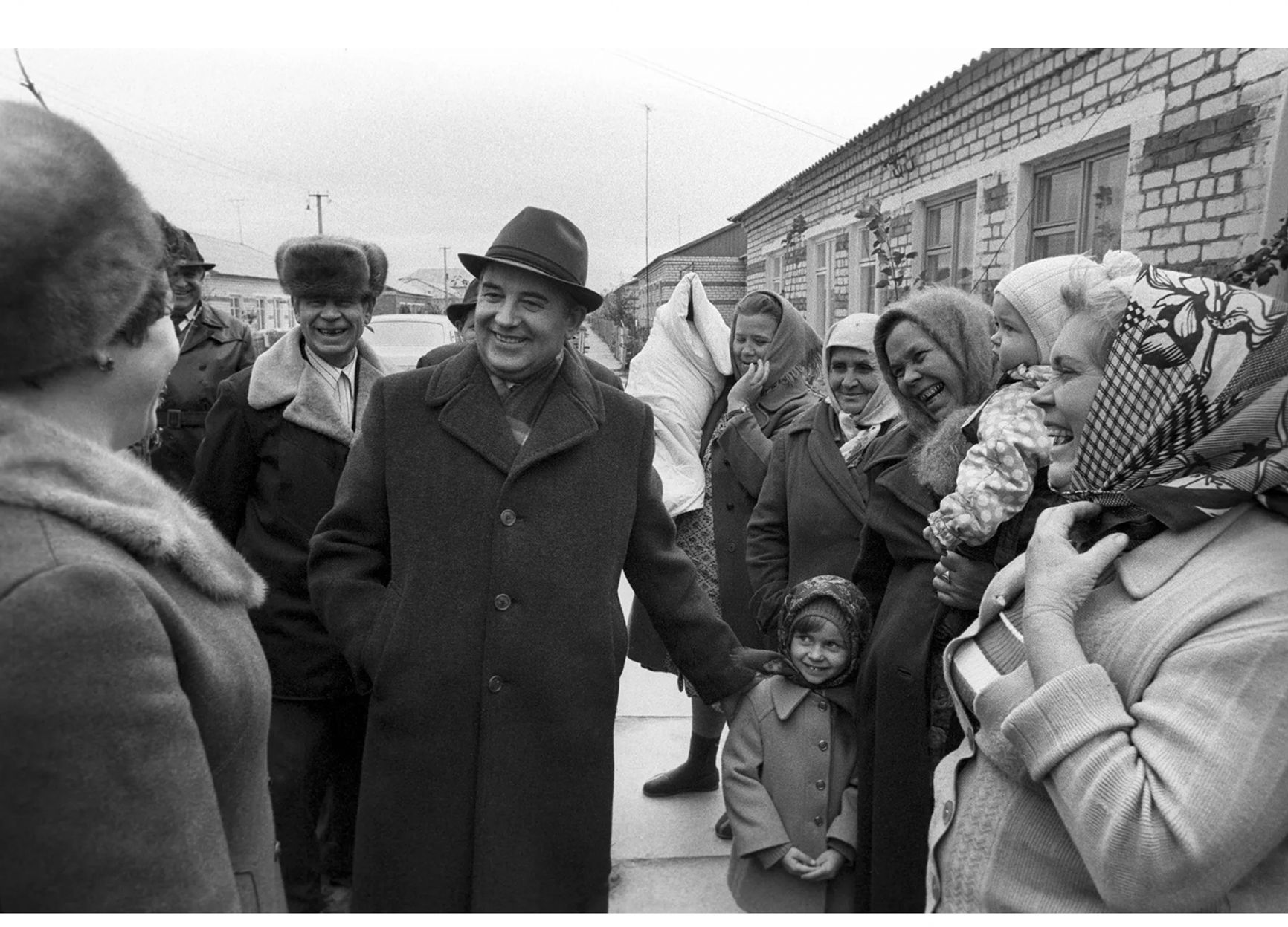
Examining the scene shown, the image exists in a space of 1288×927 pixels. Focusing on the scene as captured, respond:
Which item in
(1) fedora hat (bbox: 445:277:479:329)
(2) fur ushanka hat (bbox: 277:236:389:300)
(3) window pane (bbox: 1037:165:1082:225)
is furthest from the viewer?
(3) window pane (bbox: 1037:165:1082:225)

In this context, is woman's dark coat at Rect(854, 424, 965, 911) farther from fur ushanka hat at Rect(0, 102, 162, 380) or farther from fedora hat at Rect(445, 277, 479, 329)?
fedora hat at Rect(445, 277, 479, 329)

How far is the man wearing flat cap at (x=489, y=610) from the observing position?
1819mm

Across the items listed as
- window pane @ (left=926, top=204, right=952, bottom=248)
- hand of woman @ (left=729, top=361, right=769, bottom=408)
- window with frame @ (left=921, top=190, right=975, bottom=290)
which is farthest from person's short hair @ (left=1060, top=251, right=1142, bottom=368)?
window pane @ (left=926, top=204, right=952, bottom=248)

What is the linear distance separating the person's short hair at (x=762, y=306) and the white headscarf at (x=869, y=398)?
1.33 ft

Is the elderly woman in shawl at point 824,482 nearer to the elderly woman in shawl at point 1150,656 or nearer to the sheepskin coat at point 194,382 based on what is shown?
the elderly woman in shawl at point 1150,656

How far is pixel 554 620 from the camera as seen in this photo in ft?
6.07

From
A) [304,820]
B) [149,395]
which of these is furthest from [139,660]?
[304,820]

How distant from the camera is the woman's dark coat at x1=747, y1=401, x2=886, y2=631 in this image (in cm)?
248

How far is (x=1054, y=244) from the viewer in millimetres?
5426

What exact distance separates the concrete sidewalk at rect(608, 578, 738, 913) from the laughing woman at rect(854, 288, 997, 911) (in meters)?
0.90

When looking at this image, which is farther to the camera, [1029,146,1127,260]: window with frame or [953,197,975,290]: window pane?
[953,197,975,290]: window pane

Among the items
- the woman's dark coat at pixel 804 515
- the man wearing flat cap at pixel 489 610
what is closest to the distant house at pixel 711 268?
the woman's dark coat at pixel 804 515

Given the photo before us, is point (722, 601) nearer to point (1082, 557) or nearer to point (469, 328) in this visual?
point (1082, 557)

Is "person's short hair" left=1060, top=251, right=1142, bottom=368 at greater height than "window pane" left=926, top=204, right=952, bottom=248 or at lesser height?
lesser
